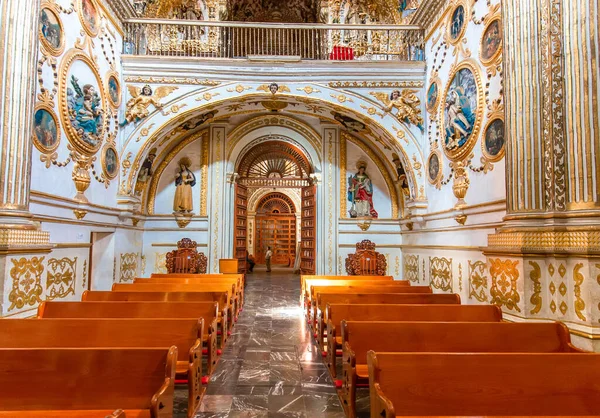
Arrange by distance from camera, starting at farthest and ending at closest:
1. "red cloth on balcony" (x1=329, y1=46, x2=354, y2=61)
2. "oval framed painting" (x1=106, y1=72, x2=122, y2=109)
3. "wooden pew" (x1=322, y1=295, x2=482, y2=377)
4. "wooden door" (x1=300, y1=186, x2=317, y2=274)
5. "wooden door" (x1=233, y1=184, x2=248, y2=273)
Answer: "wooden door" (x1=233, y1=184, x2=248, y2=273) → "wooden door" (x1=300, y1=186, x2=317, y2=274) → "red cloth on balcony" (x1=329, y1=46, x2=354, y2=61) → "oval framed painting" (x1=106, y1=72, x2=122, y2=109) → "wooden pew" (x1=322, y1=295, x2=482, y2=377)

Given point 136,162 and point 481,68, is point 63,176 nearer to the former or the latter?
point 136,162

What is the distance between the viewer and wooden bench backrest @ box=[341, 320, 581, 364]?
367 centimetres

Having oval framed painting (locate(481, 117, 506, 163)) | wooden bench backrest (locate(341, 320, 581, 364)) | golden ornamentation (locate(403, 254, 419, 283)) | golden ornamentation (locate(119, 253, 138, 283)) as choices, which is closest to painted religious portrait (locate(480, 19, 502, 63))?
oval framed painting (locate(481, 117, 506, 163))

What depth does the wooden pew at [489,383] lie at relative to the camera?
8.73 feet

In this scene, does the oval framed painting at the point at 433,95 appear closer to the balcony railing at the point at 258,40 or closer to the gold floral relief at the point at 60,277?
the balcony railing at the point at 258,40

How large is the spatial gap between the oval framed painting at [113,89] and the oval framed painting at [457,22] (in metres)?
7.43

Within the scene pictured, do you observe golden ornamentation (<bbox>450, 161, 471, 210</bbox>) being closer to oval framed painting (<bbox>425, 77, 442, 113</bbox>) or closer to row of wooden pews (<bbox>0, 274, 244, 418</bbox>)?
oval framed painting (<bbox>425, 77, 442, 113</bbox>)

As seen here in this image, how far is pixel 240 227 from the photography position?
13352 mm

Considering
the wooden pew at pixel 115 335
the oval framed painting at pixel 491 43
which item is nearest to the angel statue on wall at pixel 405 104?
the oval framed painting at pixel 491 43

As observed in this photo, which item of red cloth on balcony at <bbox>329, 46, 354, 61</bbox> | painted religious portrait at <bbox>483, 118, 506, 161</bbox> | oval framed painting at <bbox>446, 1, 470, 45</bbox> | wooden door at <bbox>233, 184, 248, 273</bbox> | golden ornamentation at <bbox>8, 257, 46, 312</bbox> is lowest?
golden ornamentation at <bbox>8, 257, 46, 312</bbox>

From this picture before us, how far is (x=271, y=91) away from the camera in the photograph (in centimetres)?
1006

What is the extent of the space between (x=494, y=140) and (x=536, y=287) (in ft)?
9.26

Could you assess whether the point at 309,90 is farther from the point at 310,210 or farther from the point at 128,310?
the point at 128,310

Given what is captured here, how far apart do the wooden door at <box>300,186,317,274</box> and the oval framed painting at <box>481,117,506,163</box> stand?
649 centimetres
